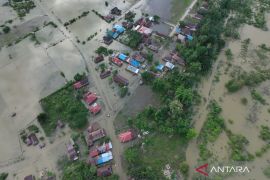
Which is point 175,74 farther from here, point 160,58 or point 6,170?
point 6,170

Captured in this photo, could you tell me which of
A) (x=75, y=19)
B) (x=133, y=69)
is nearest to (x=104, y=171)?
(x=133, y=69)

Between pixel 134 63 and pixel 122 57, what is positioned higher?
pixel 122 57

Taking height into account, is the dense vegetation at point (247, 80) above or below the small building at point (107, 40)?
below

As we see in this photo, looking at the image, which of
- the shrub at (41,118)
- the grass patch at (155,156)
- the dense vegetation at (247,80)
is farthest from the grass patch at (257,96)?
the shrub at (41,118)

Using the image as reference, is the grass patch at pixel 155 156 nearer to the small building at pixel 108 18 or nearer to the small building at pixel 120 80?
the small building at pixel 120 80

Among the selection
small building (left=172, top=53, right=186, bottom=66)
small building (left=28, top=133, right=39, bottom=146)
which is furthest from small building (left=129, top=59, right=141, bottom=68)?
small building (left=28, top=133, right=39, bottom=146)

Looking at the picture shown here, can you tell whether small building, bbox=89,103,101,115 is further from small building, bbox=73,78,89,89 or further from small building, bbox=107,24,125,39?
small building, bbox=107,24,125,39

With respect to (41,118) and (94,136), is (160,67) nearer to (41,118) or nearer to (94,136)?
(94,136)
